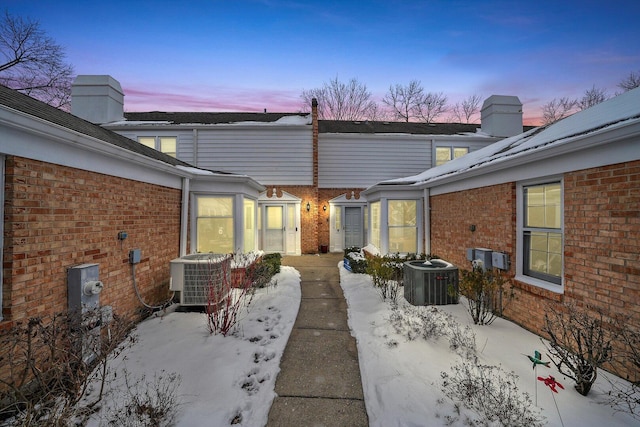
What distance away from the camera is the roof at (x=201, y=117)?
1237cm

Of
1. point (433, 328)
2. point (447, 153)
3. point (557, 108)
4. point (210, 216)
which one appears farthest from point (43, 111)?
point (557, 108)

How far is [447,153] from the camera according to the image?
13367 mm

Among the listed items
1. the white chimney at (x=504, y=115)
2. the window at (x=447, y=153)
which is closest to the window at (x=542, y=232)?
the window at (x=447, y=153)

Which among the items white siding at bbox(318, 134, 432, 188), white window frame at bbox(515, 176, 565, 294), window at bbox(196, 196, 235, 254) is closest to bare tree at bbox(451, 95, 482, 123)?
white siding at bbox(318, 134, 432, 188)

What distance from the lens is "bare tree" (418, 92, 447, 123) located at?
22422 mm

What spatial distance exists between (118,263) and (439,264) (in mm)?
6159

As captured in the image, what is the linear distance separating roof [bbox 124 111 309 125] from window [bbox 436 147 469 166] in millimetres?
7091

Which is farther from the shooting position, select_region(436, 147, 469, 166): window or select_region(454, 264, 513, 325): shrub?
select_region(436, 147, 469, 166): window

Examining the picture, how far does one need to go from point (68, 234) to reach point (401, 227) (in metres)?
8.09

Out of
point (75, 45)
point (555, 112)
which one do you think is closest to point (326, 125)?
point (75, 45)

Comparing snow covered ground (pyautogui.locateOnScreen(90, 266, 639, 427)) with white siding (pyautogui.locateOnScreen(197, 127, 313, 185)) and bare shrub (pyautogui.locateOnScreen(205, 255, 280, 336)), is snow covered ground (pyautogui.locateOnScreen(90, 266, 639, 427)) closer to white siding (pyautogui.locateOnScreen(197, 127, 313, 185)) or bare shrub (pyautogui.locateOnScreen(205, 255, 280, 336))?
bare shrub (pyautogui.locateOnScreen(205, 255, 280, 336))

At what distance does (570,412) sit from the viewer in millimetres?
2395

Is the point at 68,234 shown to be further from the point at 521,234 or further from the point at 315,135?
the point at 315,135

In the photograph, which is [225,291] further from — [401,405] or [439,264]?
[439,264]
